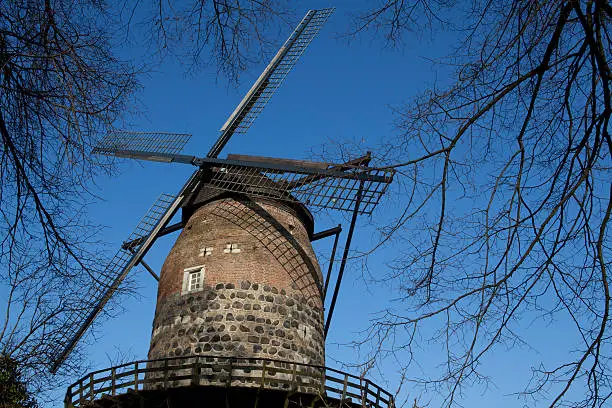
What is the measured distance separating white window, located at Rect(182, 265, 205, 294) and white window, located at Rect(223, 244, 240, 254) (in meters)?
0.62

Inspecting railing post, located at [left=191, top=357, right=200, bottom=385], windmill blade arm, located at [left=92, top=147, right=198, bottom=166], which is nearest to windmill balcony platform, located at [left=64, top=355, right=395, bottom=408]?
railing post, located at [left=191, top=357, right=200, bottom=385]

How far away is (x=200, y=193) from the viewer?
16.2m

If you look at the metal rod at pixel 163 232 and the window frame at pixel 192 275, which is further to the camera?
the metal rod at pixel 163 232

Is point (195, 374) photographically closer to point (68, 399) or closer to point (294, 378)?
point (294, 378)

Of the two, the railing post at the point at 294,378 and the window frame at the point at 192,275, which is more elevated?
the window frame at the point at 192,275

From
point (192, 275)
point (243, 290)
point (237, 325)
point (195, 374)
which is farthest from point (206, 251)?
point (195, 374)

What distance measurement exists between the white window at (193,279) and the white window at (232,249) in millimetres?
625

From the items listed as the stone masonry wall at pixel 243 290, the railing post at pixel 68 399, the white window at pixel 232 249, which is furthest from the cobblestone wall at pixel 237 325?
the railing post at pixel 68 399

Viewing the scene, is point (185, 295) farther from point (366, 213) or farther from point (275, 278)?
point (366, 213)

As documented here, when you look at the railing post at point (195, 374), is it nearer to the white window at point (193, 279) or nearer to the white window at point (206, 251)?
the white window at point (193, 279)

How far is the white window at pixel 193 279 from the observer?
13.9 metres

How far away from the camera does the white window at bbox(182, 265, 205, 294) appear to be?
45.8 ft

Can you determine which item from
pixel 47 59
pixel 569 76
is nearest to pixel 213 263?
pixel 47 59

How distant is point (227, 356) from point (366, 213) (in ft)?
14.1
